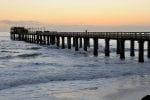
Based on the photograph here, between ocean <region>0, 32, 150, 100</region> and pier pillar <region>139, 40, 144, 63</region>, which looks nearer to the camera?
ocean <region>0, 32, 150, 100</region>

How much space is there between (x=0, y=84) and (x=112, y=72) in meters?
10.4

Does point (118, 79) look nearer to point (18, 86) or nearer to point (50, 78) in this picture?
point (50, 78)

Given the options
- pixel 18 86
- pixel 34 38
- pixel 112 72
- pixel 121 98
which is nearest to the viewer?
pixel 121 98

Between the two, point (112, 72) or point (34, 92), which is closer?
point (34, 92)

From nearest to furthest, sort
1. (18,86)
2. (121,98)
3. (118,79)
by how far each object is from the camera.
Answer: (121,98), (18,86), (118,79)

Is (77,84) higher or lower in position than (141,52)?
lower

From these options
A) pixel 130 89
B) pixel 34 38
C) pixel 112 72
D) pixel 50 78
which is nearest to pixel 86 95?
pixel 130 89

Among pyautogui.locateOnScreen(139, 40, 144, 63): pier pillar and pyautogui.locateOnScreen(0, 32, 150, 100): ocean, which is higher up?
pyautogui.locateOnScreen(139, 40, 144, 63): pier pillar

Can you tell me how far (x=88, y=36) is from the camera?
54.8 meters

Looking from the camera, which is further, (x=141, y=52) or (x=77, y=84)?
(x=141, y=52)

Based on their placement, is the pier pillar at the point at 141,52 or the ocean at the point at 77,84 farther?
the pier pillar at the point at 141,52

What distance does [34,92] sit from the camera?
22.1m

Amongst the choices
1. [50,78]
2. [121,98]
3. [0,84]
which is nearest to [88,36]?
[50,78]

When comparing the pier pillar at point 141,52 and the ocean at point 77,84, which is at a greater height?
the pier pillar at point 141,52
